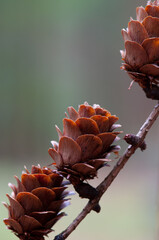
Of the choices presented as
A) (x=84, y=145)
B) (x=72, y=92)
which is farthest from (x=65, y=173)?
(x=72, y=92)

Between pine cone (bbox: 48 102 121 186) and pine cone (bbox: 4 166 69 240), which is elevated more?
pine cone (bbox: 48 102 121 186)

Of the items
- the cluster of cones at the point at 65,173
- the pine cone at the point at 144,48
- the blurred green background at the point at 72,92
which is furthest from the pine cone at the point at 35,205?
the blurred green background at the point at 72,92

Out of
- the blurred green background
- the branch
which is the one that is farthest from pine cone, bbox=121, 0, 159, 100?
the blurred green background

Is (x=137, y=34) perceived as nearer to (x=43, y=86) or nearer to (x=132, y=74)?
(x=132, y=74)

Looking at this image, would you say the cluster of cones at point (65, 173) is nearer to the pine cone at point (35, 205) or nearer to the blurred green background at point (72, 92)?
the pine cone at point (35, 205)

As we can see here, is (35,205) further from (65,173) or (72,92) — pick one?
(72,92)

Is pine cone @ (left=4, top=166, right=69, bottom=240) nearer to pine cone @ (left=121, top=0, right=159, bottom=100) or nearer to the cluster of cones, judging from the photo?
the cluster of cones

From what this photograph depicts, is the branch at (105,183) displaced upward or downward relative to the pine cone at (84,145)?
downward
